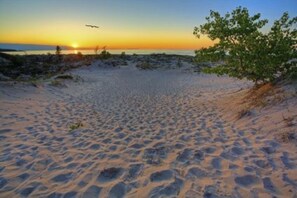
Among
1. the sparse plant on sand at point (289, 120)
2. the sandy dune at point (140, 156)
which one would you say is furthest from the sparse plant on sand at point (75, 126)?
the sparse plant on sand at point (289, 120)

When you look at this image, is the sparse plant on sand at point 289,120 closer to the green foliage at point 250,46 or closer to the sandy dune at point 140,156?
the sandy dune at point 140,156

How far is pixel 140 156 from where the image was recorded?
569cm

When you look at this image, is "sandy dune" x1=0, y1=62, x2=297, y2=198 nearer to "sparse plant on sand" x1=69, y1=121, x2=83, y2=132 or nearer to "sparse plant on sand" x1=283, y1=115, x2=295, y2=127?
"sparse plant on sand" x1=69, y1=121, x2=83, y2=132

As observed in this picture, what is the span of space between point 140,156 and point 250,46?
7304 mm

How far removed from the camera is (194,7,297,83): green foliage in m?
10.3

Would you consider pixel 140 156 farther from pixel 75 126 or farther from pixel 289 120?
pixel 289 120

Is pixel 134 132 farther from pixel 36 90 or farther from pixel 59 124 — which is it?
pixel 36 90

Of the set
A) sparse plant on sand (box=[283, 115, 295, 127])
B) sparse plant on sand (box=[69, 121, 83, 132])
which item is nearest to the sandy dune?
sparse plant on sand (box=[69, 121, 83, 132])

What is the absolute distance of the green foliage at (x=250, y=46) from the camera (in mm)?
10273

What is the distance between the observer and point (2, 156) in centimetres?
580

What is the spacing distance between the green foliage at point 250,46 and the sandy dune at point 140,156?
2517 mm

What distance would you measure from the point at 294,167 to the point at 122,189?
9.91 feet

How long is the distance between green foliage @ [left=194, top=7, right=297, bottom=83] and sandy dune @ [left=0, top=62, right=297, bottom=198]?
2.52 meters

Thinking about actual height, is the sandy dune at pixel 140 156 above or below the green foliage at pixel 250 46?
below
